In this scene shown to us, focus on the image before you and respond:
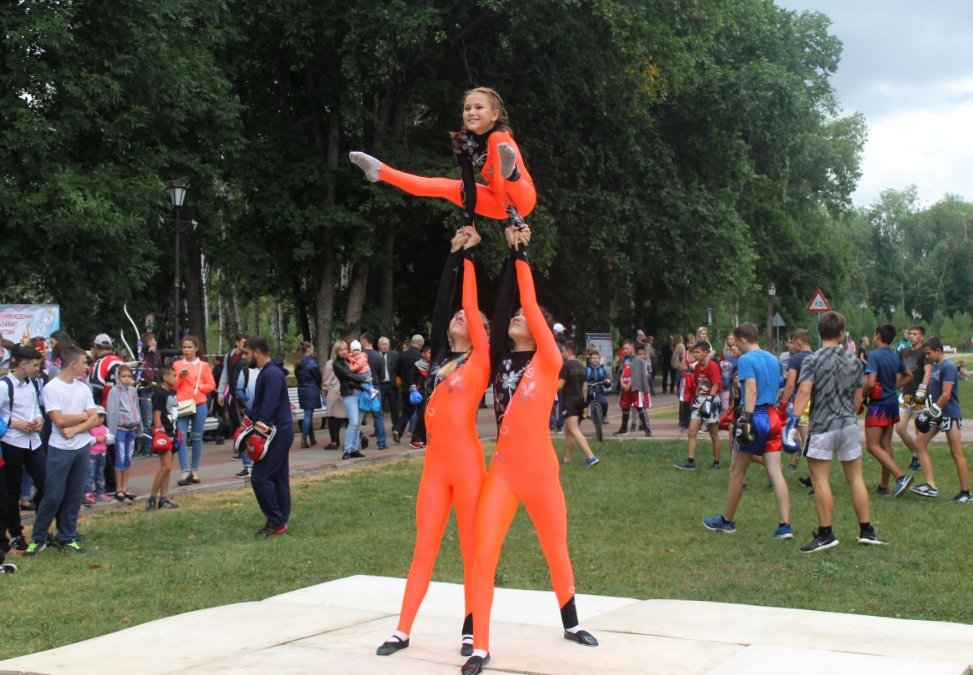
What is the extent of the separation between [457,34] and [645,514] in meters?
17.3

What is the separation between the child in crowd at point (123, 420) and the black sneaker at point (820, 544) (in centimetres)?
772

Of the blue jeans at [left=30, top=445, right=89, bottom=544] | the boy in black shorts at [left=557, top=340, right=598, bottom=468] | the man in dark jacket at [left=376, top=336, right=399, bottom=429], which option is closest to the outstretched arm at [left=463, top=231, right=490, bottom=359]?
the blue jeans at [left=30, top=445, right=89, bottom=544]

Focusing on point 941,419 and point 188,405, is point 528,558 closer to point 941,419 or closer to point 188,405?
point 941,419

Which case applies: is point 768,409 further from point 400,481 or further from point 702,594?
point 400,481

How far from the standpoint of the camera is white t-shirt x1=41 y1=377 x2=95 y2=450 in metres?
9.88

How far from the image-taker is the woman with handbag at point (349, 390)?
17.5m

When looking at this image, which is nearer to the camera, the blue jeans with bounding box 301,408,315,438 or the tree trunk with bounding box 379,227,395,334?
the blue jeans with bounding box 301,408,315,438

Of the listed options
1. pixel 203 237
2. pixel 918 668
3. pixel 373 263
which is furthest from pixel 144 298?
pixel 918 668

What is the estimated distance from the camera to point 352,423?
17.5m

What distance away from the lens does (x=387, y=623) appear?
271 inches

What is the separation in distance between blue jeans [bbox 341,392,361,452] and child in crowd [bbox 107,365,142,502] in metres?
4.63

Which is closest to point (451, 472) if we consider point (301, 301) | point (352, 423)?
point (352, 423)

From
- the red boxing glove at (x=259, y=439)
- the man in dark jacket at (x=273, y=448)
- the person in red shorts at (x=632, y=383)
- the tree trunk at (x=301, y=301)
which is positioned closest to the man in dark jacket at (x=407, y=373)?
the person in red shorts at (x=632, y=383)

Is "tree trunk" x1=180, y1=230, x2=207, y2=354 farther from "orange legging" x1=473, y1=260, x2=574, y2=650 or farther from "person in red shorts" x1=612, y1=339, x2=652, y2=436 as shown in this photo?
"orange legging" x1=473, y1=260, x2=574, y2=650
